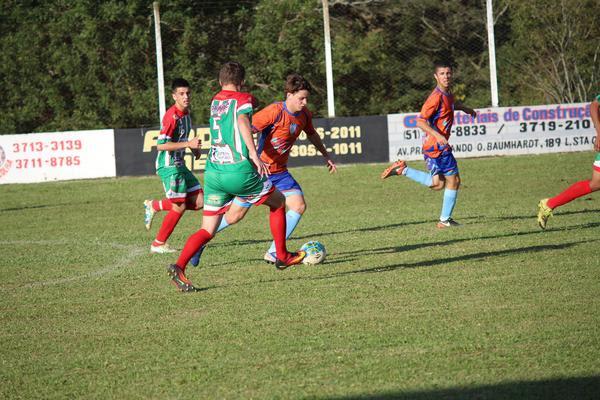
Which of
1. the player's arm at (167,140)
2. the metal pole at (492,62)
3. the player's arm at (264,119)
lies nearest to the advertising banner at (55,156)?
the metal pole at (492,62)

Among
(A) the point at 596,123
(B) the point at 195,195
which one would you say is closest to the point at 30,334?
(B) the point at 195,195

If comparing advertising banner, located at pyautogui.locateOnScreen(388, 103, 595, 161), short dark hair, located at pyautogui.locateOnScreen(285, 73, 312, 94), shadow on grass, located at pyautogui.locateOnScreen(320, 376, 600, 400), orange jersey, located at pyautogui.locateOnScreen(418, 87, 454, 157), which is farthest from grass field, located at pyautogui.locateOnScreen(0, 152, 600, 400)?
advertising banner, located at pyautogui.locateOnScreen(388, 103, 595, 161)

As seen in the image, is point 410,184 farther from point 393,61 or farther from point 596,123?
point 393,61

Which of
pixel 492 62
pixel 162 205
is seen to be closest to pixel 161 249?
pixel 162 205

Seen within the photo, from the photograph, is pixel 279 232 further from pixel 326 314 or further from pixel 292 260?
pixel 326 314

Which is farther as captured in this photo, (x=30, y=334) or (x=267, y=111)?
(x=267, y=111)

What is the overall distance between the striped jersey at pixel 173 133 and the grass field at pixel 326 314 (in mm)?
1091

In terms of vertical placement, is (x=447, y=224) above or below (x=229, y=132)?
below

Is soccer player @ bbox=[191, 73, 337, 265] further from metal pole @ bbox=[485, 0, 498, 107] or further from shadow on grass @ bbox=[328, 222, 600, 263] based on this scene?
metal pole @ bbox=[485, 0, 498, 107]

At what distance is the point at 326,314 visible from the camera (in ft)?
21.7

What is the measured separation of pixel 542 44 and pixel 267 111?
22.4 meters

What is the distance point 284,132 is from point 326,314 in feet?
9.06

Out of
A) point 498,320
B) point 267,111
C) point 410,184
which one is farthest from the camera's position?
point 410,184

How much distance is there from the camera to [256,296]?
24.4 feet
